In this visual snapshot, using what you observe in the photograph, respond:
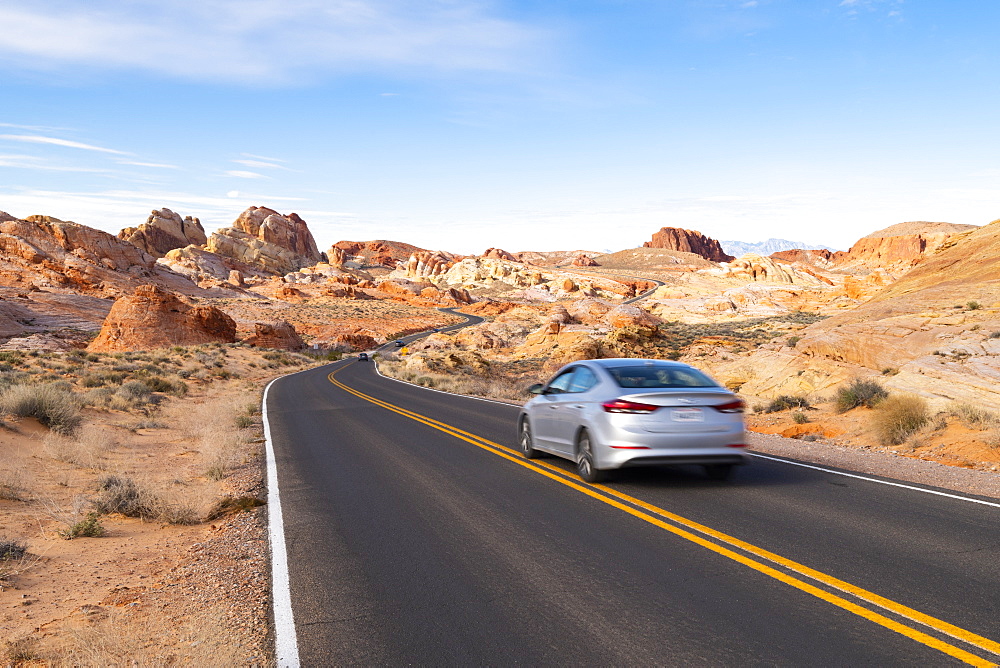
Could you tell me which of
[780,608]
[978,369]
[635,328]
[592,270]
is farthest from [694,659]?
[592,270]

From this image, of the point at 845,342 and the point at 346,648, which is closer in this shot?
the point at 346,648

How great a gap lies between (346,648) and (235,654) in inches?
26.9

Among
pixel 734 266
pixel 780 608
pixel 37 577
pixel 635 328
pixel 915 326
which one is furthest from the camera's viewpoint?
pixel 734 266

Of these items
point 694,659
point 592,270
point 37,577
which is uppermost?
point 592,270

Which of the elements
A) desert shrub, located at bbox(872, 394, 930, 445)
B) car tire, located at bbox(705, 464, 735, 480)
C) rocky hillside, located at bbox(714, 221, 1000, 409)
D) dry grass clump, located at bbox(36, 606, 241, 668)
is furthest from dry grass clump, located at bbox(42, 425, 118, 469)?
rocky hillside, located at bbox(714, 221, 1000, 409)

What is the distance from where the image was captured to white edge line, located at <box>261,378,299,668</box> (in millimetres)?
4117

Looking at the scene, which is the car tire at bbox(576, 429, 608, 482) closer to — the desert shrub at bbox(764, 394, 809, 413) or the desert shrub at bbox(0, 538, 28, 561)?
the desert shrub at bbox(0, 538, 28, 561)

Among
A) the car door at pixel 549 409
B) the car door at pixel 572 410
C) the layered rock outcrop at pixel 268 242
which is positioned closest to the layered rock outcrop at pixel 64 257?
the layered rock outcrop at pixel 268 242

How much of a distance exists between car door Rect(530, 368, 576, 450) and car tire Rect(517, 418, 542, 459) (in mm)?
221

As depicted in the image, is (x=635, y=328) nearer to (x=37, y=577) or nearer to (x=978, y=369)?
(x=978, y=369)

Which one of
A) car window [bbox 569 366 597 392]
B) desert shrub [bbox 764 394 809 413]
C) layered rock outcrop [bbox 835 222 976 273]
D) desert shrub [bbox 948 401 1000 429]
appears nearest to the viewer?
car window [bbox 569 366 597 392]

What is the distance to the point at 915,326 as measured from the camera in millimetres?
18422

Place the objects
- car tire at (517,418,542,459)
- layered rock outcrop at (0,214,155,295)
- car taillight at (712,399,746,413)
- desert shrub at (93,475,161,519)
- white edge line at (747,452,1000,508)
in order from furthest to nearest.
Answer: layered rock outcrop at (0,214,155,295), car tire at (517,418,542,459), car taillight at (712,399,746,413), desert shrub at (93,475,161,519), white edge line at (747,452,1000,508)

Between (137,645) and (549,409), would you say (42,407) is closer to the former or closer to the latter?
(549,409)
